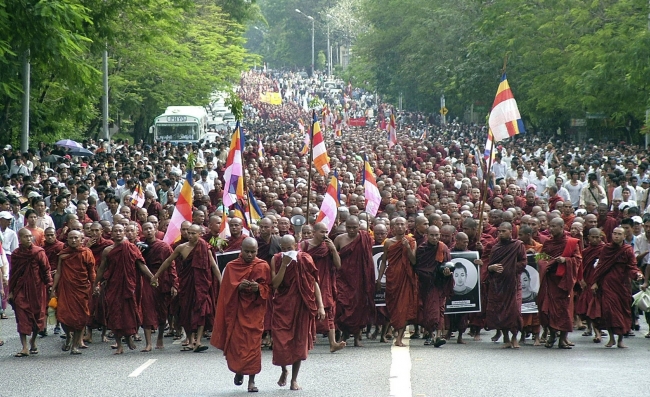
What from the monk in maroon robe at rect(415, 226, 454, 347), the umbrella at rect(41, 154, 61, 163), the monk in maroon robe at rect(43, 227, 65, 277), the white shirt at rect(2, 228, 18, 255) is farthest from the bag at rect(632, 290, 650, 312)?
the umbrella at rect(41, 154, 61, 163)

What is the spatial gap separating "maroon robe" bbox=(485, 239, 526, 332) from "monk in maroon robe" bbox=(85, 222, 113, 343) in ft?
14.8

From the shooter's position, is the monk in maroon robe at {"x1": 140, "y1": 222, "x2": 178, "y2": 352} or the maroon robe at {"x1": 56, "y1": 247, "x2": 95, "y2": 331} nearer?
the maroon robe at {"x1": 56, "y1": 247, "x2": 95, "y2": 331}

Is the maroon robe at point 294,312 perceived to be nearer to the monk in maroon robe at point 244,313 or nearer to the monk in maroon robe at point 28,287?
the monk in maroon robe at point 244,313

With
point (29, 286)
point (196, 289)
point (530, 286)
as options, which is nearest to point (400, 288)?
point (530, 286)

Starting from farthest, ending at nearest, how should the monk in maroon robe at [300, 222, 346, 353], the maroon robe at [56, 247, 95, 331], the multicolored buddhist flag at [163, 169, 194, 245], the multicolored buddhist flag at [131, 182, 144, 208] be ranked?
1. the multicolored buddhist flag at [131, 182, 144, 208]
2. the multicolored buddhist flag at [163, 169, 194, 245]
3. the maroon robe at [56, 247, 95, 331]
4. the monk in maroon robe at [300, 222, 346, 353]

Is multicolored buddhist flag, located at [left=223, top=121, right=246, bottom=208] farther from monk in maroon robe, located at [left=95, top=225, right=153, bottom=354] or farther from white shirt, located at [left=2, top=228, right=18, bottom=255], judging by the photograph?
white shirt, located at [left=2, top=228, right=18, bottom=255]

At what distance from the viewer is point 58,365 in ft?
42.1

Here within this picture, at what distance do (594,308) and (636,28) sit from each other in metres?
22.6

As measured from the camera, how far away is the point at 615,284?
45.6 ft

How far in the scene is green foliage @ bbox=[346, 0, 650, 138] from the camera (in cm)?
3466

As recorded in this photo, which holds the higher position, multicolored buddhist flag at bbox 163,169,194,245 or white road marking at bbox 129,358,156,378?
multicolored buddhist flag at bbox 163,169,194,245

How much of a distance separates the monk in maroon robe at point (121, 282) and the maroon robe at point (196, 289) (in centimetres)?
43

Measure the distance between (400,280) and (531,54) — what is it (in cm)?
3050

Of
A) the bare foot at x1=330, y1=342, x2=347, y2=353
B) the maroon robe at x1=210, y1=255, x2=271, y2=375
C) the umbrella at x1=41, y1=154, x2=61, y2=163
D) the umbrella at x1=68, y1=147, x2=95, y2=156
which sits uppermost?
the umbrella at x1=68, y1=147, x2=95, y2=156
